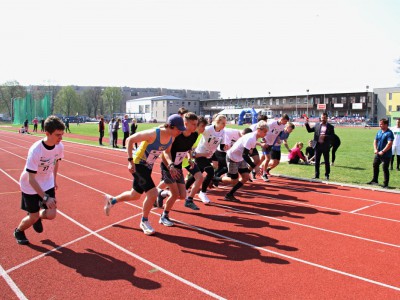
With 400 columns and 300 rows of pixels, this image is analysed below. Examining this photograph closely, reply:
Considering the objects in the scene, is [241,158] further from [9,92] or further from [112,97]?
[112,97]

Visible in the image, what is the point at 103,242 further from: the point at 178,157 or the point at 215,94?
the point at 215,94

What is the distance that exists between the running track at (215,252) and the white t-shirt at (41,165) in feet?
2.92

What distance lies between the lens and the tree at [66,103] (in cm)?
10112

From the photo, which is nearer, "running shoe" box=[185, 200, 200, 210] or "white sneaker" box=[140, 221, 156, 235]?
"white sneaker" box=[140, 221, 156, 235]

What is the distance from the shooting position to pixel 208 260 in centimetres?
482

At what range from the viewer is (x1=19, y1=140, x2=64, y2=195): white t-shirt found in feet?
15.9

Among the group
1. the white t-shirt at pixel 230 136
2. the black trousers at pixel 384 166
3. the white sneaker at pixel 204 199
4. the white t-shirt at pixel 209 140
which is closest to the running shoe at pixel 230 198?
the white sneaker at pixel 204 199

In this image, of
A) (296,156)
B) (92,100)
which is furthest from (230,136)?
(92,100)

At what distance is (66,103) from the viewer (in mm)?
101000

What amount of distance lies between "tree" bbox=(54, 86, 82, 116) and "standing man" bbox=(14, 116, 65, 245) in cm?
10247

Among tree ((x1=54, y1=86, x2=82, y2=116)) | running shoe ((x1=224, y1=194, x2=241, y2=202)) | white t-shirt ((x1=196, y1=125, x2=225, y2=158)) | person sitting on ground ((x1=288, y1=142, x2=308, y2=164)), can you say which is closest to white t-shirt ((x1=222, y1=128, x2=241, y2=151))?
white t-shirt ((x1=196, y1=125, x2=225, y2=158))

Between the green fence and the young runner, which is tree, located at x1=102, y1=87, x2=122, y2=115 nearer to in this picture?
the green fence

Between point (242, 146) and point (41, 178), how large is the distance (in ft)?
14.0

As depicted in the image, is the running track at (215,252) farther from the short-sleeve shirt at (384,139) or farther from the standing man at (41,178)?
the short-sleeve shirt at (384,139)
